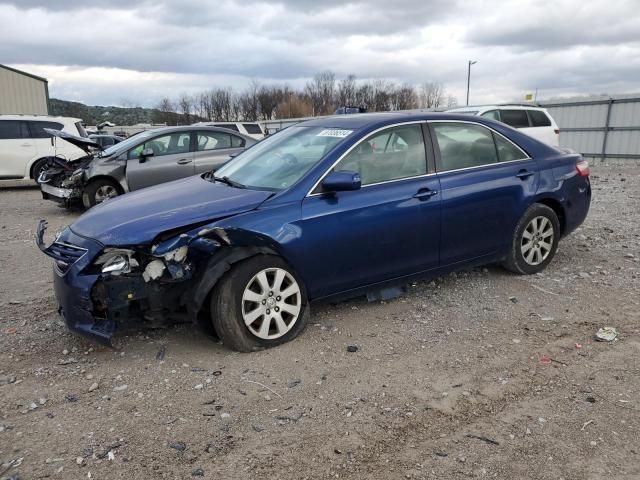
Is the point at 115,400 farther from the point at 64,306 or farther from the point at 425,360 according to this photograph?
the point at 425,360

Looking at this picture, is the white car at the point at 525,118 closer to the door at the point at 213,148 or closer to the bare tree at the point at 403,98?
the door at the point at 213,148

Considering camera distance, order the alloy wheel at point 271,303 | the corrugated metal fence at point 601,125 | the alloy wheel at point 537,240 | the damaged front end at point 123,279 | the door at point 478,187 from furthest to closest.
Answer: the corrugated metal fence at point 601,125, the alloy wheel at point 537,240, the door at point 478,187, the alloy wheel at point 271,303, the damaged front end at point 123,279

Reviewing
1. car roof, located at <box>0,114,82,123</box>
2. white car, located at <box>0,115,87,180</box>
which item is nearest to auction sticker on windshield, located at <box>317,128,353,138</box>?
white car, located at <box>0,115,87,180</box>

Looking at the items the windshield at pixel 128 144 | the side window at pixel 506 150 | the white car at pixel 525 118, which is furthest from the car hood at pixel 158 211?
the white car at pixel 525 118

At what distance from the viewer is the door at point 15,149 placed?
13.4 m

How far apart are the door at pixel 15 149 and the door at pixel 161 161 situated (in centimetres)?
588

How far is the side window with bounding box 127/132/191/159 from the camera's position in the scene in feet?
30.9

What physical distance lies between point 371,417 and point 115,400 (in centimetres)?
157

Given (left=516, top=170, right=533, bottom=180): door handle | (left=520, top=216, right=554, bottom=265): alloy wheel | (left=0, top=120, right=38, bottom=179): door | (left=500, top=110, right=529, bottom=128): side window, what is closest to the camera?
(left=516, top=170, right=533, bottom=180): door handle

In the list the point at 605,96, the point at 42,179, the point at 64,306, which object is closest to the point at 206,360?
the point at 64,306

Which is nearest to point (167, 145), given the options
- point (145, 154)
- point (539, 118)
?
point (145, 154)

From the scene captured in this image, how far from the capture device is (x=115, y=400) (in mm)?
3242

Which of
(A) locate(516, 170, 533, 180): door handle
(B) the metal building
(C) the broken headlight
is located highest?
(B) the metal building

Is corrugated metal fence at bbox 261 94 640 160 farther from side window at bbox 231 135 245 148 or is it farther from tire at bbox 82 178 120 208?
tire at bbox 82 178 120 208
